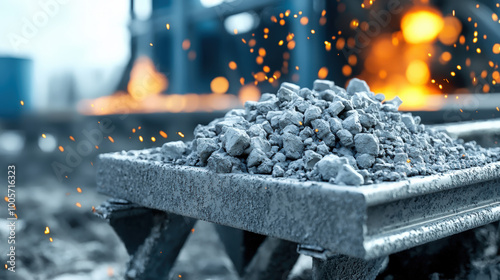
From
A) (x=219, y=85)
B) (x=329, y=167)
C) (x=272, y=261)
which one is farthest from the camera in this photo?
(x=219, y=85)

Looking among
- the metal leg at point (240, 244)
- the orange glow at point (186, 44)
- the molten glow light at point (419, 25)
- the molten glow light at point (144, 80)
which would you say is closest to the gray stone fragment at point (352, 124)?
the metal leg at point (240, 244)

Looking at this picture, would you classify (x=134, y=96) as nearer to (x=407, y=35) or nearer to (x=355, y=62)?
(x=355, y=62)

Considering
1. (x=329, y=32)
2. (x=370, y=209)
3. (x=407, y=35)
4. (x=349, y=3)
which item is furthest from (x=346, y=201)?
(x=407, y=35)

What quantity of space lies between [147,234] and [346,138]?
0.80 m

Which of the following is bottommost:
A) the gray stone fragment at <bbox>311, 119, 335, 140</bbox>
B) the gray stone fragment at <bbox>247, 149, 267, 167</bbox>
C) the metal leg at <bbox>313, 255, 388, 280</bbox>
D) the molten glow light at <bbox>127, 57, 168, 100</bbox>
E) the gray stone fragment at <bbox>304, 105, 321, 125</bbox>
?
the molten glow light at <bbox>127, 57, 168, 100</bbox>

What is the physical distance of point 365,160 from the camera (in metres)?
1.16

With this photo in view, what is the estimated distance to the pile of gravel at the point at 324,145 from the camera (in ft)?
3.77

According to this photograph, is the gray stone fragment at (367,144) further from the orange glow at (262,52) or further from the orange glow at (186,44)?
the orange glow at (186,44)

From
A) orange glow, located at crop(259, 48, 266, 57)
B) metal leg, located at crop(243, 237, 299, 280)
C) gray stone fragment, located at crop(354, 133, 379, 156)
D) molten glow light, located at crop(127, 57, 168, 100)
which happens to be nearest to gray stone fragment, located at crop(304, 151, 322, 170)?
gray stone fragment, located at crop(354, 133, 379, 156)

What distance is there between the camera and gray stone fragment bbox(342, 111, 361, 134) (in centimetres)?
126

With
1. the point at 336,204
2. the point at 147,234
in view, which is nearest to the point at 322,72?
the point at 147,234

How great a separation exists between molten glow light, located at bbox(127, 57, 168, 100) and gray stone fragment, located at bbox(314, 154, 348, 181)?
572 centimetres

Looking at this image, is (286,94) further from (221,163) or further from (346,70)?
(346,70)

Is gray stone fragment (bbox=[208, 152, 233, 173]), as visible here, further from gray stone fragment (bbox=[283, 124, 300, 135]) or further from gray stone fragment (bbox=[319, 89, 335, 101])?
gray stone fragment (bbox=[319, 89, 335, 101])
